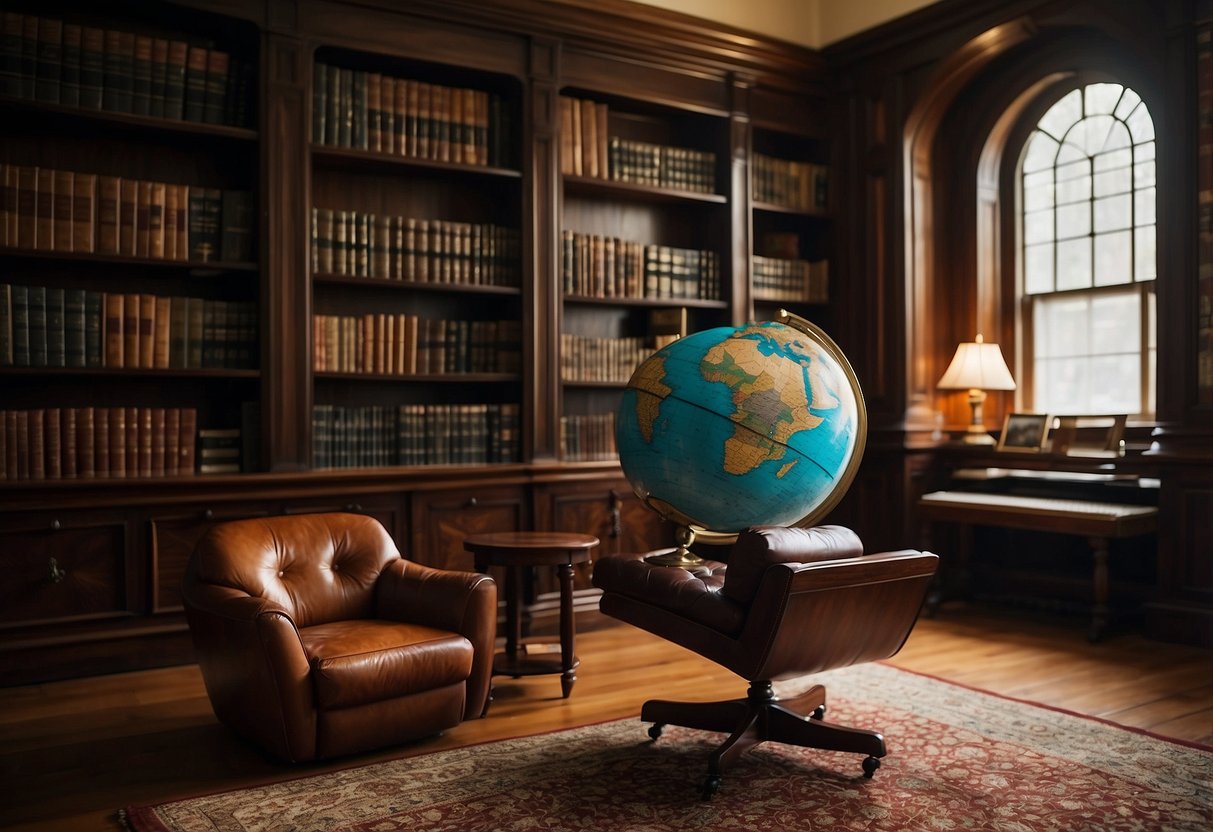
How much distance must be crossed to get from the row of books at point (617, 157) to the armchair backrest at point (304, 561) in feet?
8.79

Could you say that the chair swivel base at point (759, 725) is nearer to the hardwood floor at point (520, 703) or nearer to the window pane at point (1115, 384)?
the hardwood floor at point (520, 703)

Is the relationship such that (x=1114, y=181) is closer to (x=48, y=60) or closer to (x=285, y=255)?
(x=285, y=255)

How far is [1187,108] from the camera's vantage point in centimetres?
536

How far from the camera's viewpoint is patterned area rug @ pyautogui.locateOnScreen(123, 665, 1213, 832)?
3.13 m

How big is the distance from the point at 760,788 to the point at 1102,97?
188 inches

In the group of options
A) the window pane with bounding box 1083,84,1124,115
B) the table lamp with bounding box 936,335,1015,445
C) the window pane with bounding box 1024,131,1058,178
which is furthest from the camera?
the window pane with bounding box 1024,131,1058,178

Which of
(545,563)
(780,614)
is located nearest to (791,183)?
(545,563)

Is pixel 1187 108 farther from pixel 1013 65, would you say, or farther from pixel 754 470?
pixel 754 470

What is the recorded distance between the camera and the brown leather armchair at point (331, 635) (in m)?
3.54

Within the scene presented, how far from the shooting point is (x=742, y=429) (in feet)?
11.6

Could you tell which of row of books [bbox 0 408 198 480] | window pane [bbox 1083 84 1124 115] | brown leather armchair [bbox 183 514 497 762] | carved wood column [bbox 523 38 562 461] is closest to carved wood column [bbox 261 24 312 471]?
row of books [bbox 0 408 198 480]

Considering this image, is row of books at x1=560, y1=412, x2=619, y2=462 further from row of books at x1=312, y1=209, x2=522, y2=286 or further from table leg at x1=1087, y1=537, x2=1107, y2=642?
table leg at x1=1087, y1=537, x2=1107, y2=642

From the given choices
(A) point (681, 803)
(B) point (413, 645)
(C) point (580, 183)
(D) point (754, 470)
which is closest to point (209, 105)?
(C) point (580, 183)

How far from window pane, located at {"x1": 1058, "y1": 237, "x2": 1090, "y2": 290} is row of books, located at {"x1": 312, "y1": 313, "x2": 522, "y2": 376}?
131 inches
